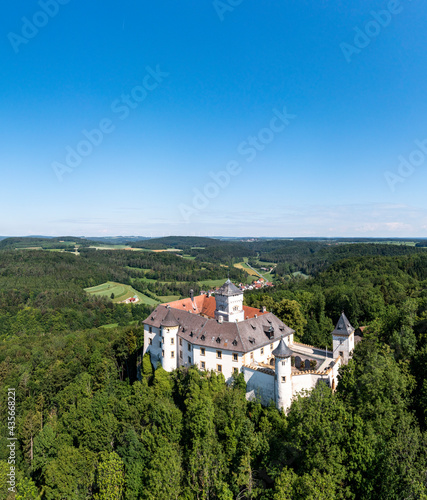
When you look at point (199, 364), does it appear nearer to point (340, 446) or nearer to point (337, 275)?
point (340, 446)

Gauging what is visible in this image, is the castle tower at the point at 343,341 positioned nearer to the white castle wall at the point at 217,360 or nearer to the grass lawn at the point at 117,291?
the white castle wall at the point at 217,360

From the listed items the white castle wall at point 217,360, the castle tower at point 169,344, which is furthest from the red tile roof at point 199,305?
the white castle wall at point 217,360

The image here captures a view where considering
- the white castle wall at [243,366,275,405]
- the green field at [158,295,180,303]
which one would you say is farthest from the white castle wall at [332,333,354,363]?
the green field at [158,295,180,303]

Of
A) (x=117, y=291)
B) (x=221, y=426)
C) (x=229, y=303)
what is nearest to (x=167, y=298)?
(x=117, y=291)

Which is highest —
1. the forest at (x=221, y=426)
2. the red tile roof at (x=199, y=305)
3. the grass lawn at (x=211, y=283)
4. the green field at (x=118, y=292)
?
the red tile roof at (x=199, y=305)

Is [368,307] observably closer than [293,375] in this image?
No

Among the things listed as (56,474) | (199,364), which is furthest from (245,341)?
(56,474)

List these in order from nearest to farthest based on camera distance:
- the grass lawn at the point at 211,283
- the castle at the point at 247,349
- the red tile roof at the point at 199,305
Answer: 1. the castle at the point at 247,349
2. the red tile roof at the point at 199,305
3. the grass lawn at the point at 211,283
